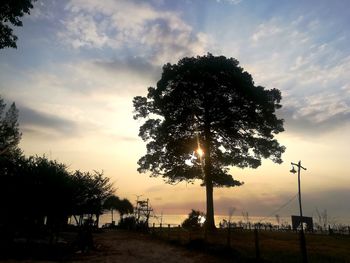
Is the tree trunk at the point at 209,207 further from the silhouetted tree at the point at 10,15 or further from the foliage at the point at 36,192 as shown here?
the silhouetted tree at the point at 10,15

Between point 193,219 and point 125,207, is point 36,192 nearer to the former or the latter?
Result: point 193,219

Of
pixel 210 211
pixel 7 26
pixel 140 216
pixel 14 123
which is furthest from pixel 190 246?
pixel 14 123

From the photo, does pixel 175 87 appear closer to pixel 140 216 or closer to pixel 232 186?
pixel 232 186

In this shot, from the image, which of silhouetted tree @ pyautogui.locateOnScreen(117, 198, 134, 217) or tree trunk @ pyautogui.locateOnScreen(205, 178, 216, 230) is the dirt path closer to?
tree trunk @ pyautogui.locateOnScreen(205, 178, 216, 230)

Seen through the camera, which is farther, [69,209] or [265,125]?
[265,125]

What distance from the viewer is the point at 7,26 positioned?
20125 millimetres

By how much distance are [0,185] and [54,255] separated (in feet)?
28.9

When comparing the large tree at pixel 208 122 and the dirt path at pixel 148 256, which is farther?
the large tree at pixel 208 122

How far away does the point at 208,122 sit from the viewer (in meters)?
38.2

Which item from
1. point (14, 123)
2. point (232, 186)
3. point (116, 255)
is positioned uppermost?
point (14, 123)

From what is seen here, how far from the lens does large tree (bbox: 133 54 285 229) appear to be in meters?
36.8

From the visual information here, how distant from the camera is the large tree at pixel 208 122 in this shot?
3684cm

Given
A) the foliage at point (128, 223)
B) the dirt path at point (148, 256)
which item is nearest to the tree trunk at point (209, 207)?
the dirt path at point (148, 256)

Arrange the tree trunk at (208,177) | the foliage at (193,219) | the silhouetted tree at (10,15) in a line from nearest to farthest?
the silhouetted tree at (10,15) → the tree trunk at (208,177) → the foliage at (193,219)
